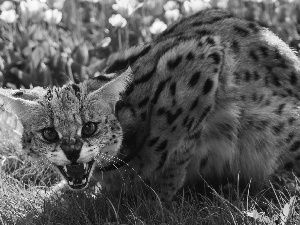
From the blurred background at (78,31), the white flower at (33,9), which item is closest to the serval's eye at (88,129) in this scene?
the blurred background at (78,31)

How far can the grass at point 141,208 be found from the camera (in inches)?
187

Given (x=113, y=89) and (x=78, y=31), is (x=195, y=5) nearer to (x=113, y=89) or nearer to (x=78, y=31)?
(x=78, y=31)

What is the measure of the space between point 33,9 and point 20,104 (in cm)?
279

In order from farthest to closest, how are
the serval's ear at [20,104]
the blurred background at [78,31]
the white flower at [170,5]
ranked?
the white flower at [170,5] < the blurred background at [78,31] < the serval's ear at [20,104]

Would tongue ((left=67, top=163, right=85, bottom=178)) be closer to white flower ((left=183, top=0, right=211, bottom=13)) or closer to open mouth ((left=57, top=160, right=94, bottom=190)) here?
open mouth ((left=57, top=160, right=94, bottom=190))

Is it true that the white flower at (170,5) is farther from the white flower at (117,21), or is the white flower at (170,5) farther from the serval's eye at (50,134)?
the serval's eye at (50,134)

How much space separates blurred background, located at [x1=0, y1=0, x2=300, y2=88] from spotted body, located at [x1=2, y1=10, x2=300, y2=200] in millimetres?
1839

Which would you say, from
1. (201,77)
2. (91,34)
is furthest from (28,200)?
(91,34)

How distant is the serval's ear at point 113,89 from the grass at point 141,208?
73 cm

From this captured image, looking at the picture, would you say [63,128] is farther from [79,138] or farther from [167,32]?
[167,32]

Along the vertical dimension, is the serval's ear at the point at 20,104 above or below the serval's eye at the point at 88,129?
above

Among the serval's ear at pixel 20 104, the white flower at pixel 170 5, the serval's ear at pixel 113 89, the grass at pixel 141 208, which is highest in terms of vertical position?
the serval's ear at pixel 113 89

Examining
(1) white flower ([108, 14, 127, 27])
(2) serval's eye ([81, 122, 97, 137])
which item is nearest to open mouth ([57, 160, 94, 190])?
(2) serval's eye ([81, 122, 97, 137])

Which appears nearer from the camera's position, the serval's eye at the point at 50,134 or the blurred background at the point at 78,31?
the serval's eye at the point at 50,134
